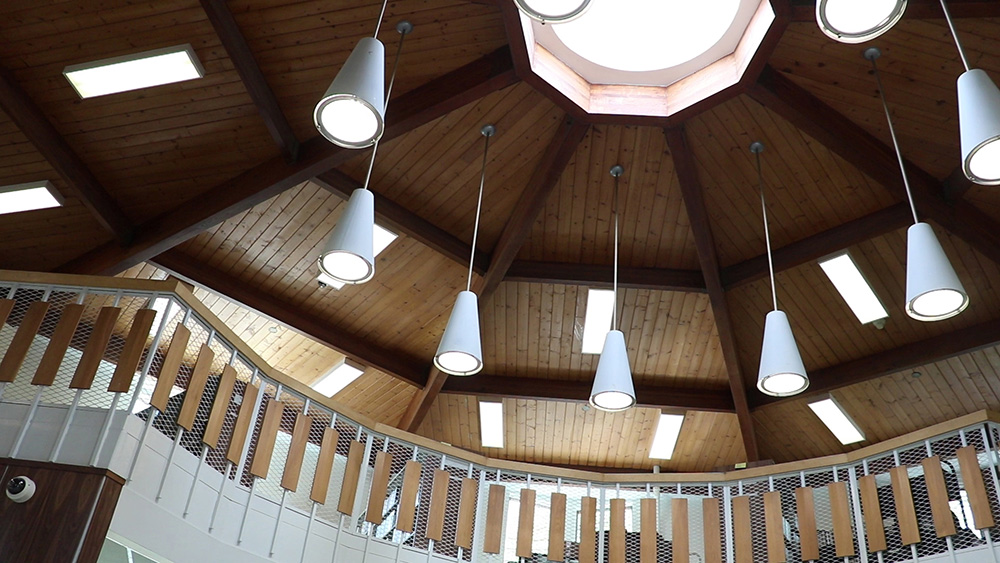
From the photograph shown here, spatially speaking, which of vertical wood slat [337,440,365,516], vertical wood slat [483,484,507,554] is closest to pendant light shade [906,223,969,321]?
vertical wood slat [483,484,507,554]

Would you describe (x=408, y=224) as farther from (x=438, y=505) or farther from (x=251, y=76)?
(x=438, y=505)

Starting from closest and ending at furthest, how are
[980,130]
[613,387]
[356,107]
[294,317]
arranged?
[980,130] → [356,107] → [613,387] → [294,317]

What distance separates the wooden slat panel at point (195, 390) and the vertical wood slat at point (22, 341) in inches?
49.8

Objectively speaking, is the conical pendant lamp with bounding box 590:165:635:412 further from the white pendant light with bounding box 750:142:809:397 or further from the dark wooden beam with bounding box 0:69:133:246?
the dark wooden beam with bounding box 0:69:133:246

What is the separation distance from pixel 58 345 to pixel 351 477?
2948 millimetres

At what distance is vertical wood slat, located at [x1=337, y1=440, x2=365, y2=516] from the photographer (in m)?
8.30

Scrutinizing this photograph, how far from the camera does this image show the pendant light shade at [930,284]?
5801 mm

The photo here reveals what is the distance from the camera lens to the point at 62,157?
8.96 meters

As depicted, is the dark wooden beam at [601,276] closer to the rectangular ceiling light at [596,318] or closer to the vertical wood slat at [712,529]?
the rectangular ceiling light at [596,318]

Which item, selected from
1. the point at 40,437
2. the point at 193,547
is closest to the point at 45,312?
the point at 40,437

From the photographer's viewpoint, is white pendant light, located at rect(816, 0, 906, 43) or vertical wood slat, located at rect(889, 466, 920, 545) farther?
vertical wood slat, located at rect(889, 466, 920, 545)

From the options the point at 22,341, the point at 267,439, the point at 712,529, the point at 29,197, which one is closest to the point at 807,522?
the point at 712,529

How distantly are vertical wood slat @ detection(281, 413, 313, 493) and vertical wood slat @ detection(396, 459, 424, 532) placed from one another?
1085 mm

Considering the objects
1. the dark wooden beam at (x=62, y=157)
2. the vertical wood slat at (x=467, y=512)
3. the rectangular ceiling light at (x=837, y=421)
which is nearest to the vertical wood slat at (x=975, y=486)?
the rectangular ceiling light at (x=837, y=421)
